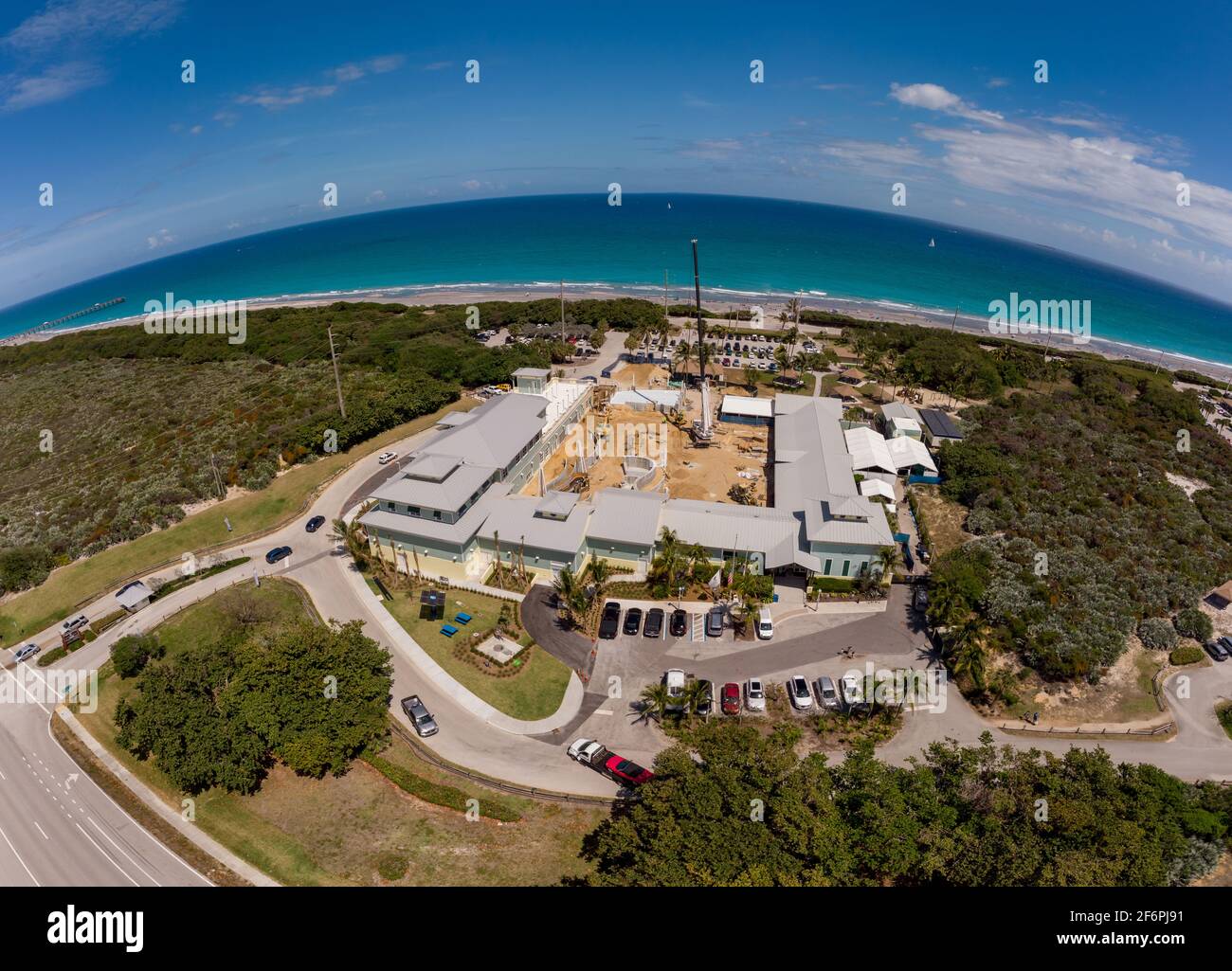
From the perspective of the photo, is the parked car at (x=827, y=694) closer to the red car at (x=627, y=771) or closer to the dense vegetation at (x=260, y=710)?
the red car at (x=627, y=771)

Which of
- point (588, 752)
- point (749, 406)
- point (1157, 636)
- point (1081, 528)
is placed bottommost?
point (588, 752)

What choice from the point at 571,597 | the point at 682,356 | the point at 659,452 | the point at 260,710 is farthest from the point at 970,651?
the point at 682,356

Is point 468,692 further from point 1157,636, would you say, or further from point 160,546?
point 1157,636

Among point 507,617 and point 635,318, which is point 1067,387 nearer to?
point 635,318

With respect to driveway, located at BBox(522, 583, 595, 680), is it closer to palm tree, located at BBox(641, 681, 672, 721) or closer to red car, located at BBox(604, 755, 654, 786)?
palm tree, located at BBox(641, 681, 672, 721)

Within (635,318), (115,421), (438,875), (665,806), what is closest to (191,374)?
(115,421)

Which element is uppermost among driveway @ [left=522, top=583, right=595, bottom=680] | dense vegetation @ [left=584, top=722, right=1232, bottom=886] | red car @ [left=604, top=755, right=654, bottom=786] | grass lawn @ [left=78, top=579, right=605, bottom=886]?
driveway @ [left=522, top=583, right=595, bottom=680]

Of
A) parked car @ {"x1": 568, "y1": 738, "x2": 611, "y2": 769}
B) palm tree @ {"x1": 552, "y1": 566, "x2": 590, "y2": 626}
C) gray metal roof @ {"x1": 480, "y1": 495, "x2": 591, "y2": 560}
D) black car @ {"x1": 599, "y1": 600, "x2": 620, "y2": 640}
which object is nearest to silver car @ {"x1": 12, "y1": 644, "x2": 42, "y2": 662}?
gray metal roof @ {"x1": 480, "y1": 495, "x2": 591, "y2": 560}
